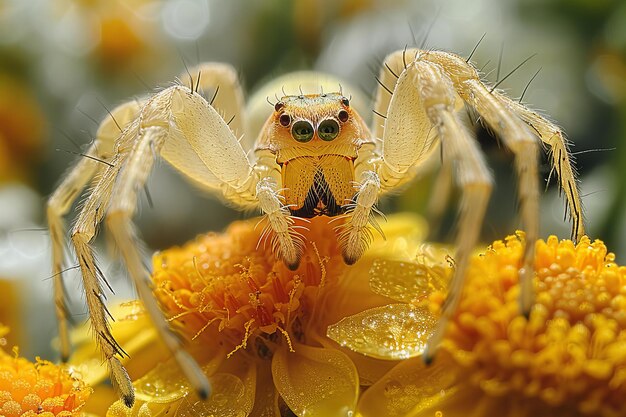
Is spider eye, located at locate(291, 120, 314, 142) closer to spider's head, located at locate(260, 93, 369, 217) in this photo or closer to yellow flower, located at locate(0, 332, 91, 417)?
spider's head, located at locate(260, 93, 369, 217)

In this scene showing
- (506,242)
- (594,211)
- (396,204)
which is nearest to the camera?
(506,242)

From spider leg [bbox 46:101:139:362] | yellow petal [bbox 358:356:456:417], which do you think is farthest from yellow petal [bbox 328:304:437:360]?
spider leg [bbox 46:101:139:362]

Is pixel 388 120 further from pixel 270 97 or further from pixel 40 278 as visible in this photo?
pixel 40 278

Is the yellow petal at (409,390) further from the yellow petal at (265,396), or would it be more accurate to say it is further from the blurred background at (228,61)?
the blurred background at (228,61)

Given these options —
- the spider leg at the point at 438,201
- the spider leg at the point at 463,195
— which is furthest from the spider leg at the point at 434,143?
the spider leg at the point at 438,201

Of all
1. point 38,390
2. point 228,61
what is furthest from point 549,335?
point 228,61

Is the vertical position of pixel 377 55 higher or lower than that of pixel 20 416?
higher

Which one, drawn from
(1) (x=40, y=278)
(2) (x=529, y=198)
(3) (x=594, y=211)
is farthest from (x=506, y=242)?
(1) (x=40, y=278)
